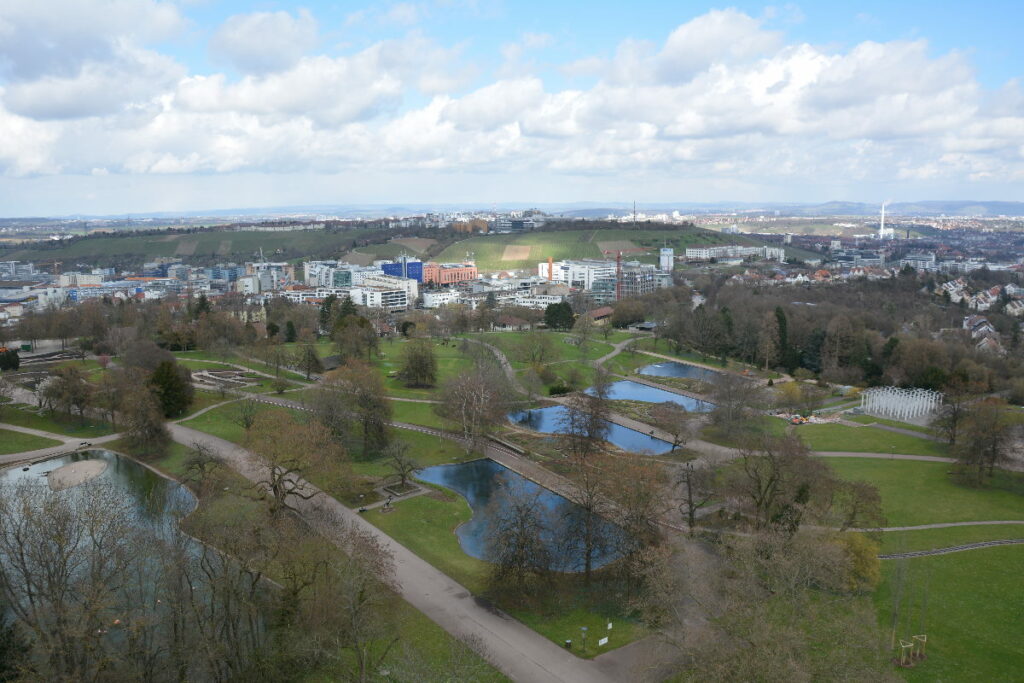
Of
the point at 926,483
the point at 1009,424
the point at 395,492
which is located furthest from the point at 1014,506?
the point at 395,492

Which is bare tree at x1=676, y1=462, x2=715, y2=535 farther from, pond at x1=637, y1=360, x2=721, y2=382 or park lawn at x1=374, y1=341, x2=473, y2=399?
pond at x1=637, y1=360, x2=721, y2=382

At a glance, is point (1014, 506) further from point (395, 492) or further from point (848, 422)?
point (395, 492)

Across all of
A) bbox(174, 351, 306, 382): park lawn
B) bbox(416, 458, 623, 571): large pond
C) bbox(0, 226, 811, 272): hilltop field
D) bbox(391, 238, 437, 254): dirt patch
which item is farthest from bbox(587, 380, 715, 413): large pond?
bbox(391, 238, 437, 254): dirt patch

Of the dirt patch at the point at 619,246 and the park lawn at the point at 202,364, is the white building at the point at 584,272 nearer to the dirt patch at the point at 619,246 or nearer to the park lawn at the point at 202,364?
the dirt patch at the point at 619,246

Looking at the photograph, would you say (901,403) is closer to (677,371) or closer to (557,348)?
(677,371)

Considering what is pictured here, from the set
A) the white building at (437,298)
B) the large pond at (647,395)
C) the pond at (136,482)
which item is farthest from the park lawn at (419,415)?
the white building at (437,298)
